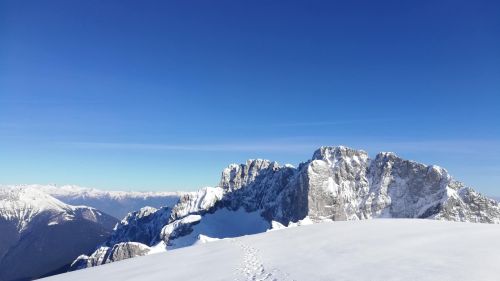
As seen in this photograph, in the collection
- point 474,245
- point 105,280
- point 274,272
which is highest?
point 474,245

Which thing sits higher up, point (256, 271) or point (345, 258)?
point (345, 258)

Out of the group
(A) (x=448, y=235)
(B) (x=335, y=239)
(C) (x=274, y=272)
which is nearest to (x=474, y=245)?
(A) (x=448, y=235)

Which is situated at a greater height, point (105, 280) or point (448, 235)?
point (448, 235)

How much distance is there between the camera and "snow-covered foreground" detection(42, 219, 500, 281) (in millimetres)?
21969

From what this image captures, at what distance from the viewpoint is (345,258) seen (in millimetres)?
26797

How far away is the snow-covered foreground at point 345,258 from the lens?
72.1 ft

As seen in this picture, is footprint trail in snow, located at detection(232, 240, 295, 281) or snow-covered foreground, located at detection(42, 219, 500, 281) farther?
footprint trail in snow, located at detection(232, 240, 295, 281)

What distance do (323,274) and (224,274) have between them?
623 cm

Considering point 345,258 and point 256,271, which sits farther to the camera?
point 345,258

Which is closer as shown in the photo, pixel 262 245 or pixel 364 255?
pixel 364 255

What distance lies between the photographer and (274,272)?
961 inches

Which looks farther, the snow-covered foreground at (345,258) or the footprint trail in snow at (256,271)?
the footprint trail in snow at (256,271)

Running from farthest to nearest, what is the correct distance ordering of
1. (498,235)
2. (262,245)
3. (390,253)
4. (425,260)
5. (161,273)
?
(262,245), (498,235), (161,273), (390,253), (425,260)

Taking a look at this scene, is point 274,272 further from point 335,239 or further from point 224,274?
point 335,239
